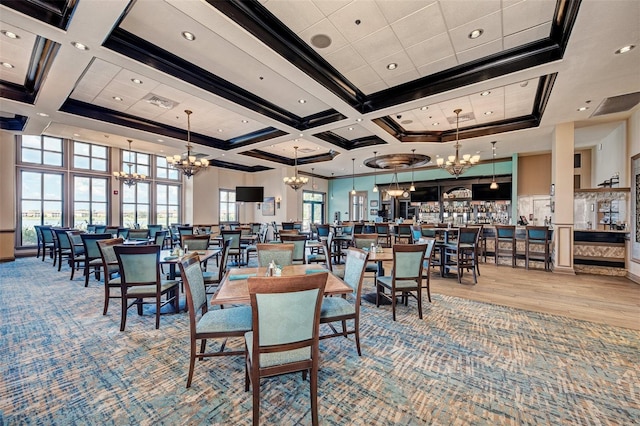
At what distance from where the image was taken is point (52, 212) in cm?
857

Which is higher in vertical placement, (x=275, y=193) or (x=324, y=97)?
(x=324, y=97)

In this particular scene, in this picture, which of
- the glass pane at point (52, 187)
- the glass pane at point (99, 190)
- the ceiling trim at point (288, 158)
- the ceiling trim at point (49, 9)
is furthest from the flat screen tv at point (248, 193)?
the ceiling trim at point (49, 9)

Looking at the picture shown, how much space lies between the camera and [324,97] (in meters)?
4.79

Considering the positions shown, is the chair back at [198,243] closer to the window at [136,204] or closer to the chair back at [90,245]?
the chair back at [90,245]

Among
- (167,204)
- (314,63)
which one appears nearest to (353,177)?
(167,204)

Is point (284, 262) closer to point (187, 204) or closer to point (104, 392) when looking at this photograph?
point (104, 392)

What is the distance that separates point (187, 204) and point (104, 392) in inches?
402

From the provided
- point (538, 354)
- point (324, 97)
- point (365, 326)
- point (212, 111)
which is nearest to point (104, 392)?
point (365, 326)

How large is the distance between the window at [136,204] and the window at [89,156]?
1025 mm

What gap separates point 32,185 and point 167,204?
387 centimetres

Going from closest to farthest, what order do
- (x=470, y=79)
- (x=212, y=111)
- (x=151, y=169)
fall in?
1. (x=470, y=79)
2. (x=212, y=111)
3. (x=151, y=169)

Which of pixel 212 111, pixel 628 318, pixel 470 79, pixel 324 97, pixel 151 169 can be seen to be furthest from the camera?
pixel 151 169

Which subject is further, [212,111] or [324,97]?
[212,111]

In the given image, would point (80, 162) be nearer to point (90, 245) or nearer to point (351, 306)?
point (90, 245)
